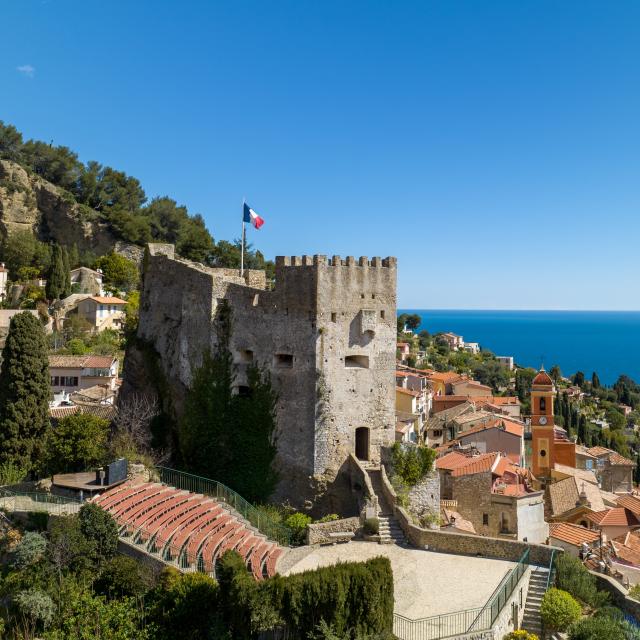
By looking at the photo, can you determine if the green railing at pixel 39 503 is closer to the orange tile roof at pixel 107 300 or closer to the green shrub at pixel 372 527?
the green shrub at pixel 372 527

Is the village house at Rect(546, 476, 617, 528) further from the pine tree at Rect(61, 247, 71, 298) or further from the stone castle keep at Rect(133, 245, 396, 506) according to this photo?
the pine tree at Rect(61, 247, 71, 298)

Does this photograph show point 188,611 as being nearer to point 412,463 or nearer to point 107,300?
point 412,463

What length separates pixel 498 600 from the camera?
743 inches

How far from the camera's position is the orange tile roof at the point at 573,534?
3127 cm

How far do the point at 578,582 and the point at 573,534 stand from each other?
39.6ft

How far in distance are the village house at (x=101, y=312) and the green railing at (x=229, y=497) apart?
153ft

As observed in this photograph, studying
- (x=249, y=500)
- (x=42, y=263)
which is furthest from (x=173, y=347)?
(x=42, y=263)

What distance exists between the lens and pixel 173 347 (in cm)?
3422

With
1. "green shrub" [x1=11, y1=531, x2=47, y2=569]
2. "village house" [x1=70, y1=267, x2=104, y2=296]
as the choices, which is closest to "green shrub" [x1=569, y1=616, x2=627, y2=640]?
"green shrub" [x1=11, y1=531, x2=47, y2=569]

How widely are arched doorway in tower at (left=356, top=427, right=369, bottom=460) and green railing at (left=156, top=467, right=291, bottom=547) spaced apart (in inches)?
210

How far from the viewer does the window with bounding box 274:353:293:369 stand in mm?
28719

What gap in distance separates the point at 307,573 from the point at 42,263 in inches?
2828

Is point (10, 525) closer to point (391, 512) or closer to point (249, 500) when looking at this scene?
point (249, 500)

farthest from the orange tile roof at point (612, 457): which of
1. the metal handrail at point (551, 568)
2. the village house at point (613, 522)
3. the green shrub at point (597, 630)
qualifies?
the green shrub at point (597, 630)
